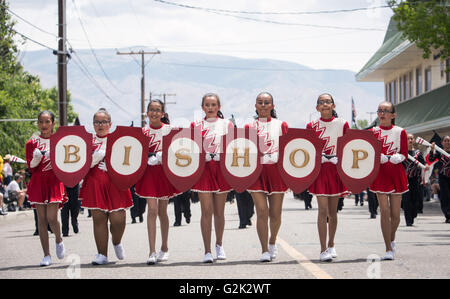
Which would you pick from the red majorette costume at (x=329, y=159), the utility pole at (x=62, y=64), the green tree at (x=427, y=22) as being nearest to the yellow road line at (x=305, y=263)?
the red majorette costume at (x=329, y=159)

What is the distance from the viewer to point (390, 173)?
9727 mm

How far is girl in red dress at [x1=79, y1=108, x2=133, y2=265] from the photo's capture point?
9289 mm

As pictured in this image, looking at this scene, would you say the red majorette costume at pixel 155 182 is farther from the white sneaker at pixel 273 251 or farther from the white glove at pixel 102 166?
the white sneaker at pixel 273 251

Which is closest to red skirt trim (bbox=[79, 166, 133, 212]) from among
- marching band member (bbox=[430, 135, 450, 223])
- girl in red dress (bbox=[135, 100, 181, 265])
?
girl in red dress (bbox=[135, 100, 181, 265])

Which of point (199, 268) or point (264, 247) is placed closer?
point (199, 268)

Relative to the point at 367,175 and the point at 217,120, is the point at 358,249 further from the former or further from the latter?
the point at 217,120

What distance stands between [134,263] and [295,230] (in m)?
6.39

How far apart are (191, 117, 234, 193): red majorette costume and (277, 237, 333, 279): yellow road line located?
4.06 feet

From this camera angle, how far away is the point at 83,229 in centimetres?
1705

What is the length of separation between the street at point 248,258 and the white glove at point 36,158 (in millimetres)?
1219

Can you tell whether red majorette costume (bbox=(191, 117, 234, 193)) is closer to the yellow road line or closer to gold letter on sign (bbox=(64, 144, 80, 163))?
the yellow road line

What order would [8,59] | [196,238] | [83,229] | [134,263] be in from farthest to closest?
[8,59]
[83,229]
[196,238]
[134,263]

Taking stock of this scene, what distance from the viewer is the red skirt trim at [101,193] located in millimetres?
9266
